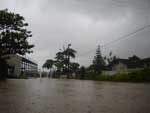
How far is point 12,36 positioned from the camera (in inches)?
992

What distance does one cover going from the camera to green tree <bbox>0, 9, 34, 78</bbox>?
2506 centimetres

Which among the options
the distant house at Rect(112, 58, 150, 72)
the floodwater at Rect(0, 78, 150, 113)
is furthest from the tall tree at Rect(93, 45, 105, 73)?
the floodwater at Rect(0, 78, 150, 113)

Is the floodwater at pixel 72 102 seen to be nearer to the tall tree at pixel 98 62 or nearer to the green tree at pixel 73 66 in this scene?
the green tree at pixel 73 66

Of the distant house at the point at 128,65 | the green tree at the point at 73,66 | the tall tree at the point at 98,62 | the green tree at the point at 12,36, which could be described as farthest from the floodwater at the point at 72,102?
the tall tree at the point at 98,62

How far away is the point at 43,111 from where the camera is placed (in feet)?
14.8

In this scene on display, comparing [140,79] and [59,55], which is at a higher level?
[59,55]

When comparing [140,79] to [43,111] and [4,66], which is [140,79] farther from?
[43,111]

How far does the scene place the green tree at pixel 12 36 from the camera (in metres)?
25.1

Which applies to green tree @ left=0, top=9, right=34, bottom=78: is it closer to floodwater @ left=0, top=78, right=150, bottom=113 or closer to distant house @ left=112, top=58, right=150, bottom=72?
floodwater @ left=0, top=78, right=150, bottom=113

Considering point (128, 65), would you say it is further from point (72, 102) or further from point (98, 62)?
point (72, 102)

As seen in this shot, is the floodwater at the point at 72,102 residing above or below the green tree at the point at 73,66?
below

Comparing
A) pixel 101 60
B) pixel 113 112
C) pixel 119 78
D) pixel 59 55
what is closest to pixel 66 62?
pixel 59 55

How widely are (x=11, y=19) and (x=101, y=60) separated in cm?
4243

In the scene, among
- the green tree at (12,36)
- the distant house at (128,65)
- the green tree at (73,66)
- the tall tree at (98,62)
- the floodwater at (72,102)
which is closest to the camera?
the floodwater at (72,102)
